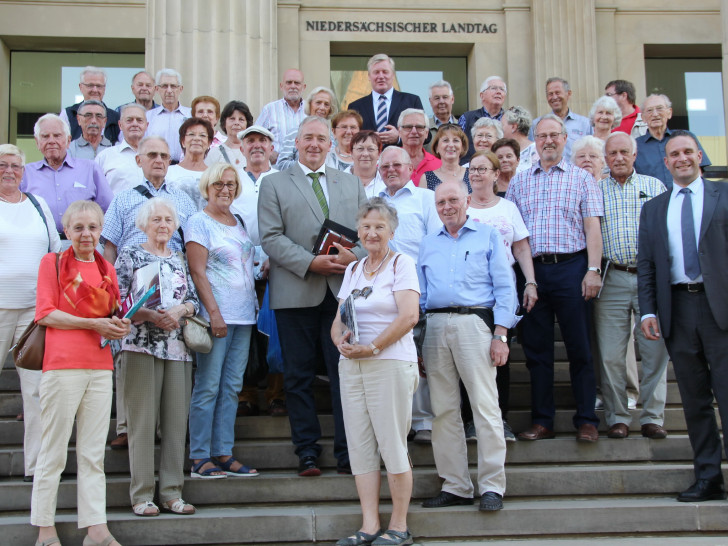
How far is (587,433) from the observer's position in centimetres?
639

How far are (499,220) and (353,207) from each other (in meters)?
1.11

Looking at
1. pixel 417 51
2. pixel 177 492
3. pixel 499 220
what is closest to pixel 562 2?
pixel 417 51

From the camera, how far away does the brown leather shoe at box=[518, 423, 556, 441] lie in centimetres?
641

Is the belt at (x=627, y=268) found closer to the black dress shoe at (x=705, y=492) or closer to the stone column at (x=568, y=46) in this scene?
the black dress shoe at (x=705, y=492)

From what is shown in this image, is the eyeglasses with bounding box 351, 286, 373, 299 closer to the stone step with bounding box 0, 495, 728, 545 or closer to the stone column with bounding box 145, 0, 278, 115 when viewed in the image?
the stone step with bounding box 0, 495, 728, 545

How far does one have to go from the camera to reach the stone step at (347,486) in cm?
582

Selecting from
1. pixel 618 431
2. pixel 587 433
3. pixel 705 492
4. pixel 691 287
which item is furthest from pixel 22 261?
pixel 705 492

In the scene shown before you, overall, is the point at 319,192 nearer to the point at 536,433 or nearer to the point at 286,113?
the point at 536,433

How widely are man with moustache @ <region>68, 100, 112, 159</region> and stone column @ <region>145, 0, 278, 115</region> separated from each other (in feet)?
5.29

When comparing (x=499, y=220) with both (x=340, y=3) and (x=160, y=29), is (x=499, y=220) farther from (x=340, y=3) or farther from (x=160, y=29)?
(x=340, y=3)

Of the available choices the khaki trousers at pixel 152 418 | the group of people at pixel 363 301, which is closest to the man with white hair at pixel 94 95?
the group of people at pixel 363 301

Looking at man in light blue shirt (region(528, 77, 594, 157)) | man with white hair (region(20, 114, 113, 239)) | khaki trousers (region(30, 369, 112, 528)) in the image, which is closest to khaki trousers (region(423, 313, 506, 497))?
khaki trousers (region(30, 369, 112, 528))

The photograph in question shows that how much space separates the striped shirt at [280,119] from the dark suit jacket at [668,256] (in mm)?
4251

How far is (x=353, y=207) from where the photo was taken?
649cm
